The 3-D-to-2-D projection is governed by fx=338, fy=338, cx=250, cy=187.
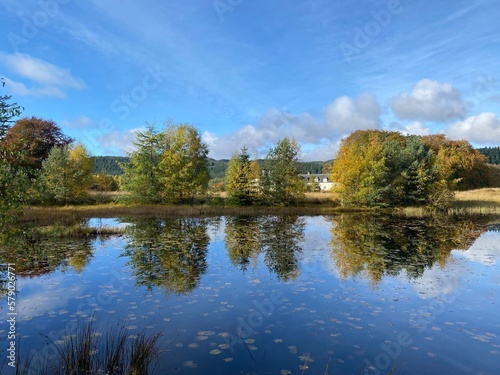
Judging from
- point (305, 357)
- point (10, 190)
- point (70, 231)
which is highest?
point (10, 190)

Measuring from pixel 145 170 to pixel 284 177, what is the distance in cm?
1758

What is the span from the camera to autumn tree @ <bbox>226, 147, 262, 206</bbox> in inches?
1719

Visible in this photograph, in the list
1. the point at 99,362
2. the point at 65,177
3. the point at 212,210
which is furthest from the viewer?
the point at 212,210

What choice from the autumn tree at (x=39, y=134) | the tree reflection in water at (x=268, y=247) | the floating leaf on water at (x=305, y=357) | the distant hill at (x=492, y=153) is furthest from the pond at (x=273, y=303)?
the distant hill at (x=492, y=153)

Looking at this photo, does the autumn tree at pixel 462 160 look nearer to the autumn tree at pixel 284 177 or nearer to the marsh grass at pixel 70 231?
the autumn tree at pixel 284 177

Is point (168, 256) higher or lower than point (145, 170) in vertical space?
lower

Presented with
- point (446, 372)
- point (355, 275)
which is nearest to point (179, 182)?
point (355, 275)

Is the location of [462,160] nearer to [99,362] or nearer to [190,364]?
[190,364]

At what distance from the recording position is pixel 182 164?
42.3 m

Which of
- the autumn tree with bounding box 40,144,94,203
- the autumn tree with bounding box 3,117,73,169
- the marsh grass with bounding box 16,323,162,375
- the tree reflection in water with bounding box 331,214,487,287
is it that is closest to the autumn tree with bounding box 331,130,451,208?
the tree reflection in water with bounding box 331,214,487,287

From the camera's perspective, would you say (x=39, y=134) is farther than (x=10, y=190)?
Yes

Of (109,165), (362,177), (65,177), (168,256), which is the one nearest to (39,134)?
(65,177)

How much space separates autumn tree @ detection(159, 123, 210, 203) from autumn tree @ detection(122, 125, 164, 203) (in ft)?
2.71

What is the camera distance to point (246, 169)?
44.0 m
